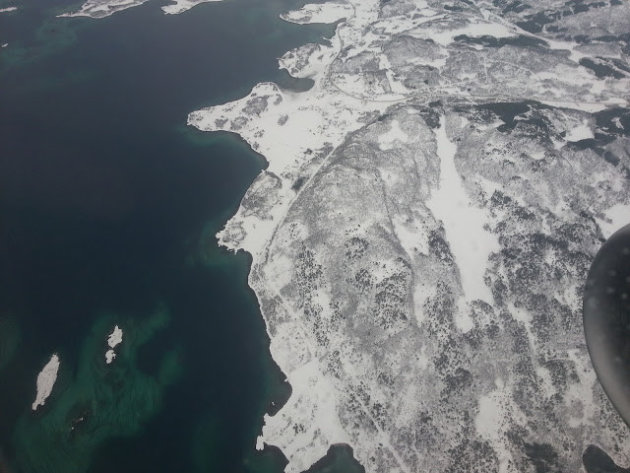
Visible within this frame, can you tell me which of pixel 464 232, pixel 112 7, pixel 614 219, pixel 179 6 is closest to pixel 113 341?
pixel 464 232

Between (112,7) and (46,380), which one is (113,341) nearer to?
(46,380)

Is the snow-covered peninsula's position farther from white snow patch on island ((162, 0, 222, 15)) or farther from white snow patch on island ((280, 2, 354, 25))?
white snow patch on island ((162, 0, 222, 15))

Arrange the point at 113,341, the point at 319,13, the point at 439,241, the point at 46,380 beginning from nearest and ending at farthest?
the point at 46,380 < the point at 113,341 < the point at 439,241 < the point at 319,13

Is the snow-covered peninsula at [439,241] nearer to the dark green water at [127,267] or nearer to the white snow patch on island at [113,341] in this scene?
the dark green water at [127,267]

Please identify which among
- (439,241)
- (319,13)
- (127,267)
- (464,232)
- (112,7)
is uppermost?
(112,7)

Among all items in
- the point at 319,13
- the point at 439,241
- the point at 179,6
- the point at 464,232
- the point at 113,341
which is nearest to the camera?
the point at 113,341

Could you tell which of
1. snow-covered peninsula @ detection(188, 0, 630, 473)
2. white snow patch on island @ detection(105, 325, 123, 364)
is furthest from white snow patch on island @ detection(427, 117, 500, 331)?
white snow patch on island @ detection(105, 325, 123, 364)

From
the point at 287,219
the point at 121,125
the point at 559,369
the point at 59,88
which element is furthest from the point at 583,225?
the point at 59,88
